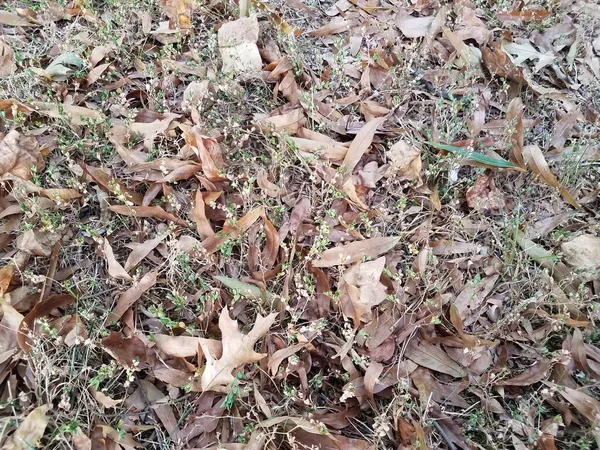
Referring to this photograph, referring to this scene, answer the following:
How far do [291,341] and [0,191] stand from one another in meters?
1.13

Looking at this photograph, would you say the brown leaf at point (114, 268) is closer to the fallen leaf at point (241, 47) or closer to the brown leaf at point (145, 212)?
the brown leaf at point (145, 212)

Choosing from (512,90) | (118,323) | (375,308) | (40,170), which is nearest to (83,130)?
(40,170)

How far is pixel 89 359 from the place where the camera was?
1.49m

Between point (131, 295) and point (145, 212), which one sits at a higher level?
point (145, 212)

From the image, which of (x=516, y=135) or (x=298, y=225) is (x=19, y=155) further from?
(x=516, y=135)

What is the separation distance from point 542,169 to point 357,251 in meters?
0.81

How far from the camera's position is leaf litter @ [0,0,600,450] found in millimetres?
1464

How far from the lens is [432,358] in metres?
1.57

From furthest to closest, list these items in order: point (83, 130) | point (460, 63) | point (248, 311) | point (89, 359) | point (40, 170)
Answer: point (460, 63) < point (83, 130) < point (40, 170) < point (248, 311) < point (89, 359)

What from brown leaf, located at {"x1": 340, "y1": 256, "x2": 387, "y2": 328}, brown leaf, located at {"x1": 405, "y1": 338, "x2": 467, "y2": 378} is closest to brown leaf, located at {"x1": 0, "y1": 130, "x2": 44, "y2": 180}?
brown leaf, located at {"x1": 340, "y1": 256, "x2": 387, "y2": 328}

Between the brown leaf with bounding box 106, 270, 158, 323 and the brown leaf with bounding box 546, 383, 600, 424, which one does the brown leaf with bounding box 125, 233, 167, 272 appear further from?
the brown leaf with bounding box 546, 383, 600, 424

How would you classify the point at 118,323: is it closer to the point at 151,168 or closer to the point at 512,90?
the point at 151,168

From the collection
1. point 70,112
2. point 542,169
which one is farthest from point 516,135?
point 70,112

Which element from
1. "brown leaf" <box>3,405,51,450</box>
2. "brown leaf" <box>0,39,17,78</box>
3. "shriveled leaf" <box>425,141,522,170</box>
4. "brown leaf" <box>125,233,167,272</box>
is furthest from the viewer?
"brown leaf" <box>0,39,17,78</box>
